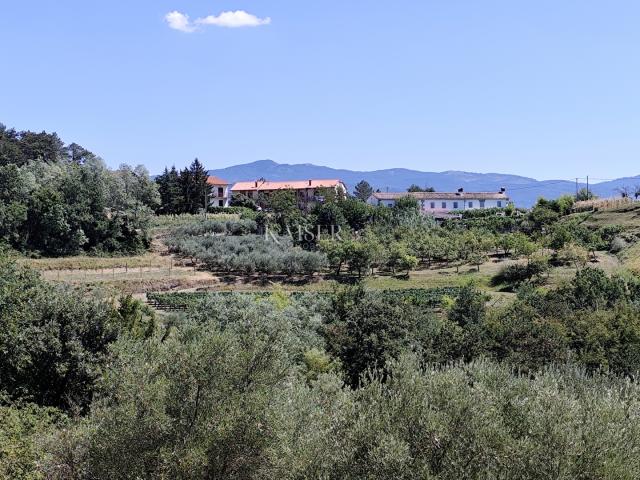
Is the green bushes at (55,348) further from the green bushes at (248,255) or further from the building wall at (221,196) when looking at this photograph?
the building wall at (221,196)

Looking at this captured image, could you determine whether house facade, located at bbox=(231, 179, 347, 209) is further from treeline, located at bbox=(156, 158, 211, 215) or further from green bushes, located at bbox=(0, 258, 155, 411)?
green bushes, located at bbox=(0, 258, 155, 411)

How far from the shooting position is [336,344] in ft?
92.2

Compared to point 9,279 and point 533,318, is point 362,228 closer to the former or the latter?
point 533,318

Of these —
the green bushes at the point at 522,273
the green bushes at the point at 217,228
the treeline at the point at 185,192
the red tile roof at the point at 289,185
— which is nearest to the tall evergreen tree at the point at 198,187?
the treeline at the point at 185,192

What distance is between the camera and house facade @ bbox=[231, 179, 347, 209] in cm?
10300

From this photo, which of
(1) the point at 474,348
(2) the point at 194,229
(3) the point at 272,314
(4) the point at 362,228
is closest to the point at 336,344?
(3) the point at 272,314

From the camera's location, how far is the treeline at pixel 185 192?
8762 cm

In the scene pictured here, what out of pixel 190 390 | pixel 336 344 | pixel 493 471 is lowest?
pixel 336 344

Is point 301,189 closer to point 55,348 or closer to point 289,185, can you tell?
point 289,185

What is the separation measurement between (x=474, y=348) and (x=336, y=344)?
6188mm

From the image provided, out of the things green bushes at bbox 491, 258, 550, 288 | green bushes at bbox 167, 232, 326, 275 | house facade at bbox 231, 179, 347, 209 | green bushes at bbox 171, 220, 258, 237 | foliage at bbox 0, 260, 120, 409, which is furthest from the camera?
house facade at bbox 231, 179, 347, 209

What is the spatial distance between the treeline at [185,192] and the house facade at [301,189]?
14.4m

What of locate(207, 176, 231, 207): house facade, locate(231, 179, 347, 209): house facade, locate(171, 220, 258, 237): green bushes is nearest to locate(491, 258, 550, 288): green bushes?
locate(171, 220, 258, 237): green bushes

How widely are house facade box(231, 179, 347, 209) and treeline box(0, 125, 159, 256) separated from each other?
108ft
